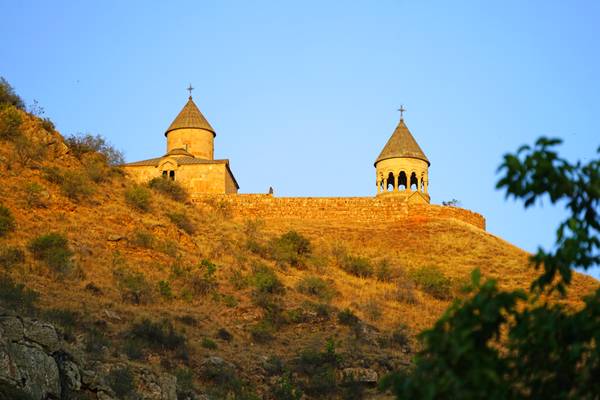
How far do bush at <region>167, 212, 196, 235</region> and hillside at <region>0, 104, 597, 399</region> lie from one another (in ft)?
0.18

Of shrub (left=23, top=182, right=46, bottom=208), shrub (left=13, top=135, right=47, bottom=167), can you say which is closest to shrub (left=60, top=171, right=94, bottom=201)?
shrub (left=23, top=182, right=46, bottom=208)

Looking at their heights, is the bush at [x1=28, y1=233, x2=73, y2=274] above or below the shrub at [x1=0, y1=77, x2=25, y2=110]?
below

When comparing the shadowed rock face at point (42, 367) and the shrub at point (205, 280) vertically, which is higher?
the shrub at point (205, 280)

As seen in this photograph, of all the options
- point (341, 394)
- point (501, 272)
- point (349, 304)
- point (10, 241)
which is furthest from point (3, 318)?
point (501, 272)

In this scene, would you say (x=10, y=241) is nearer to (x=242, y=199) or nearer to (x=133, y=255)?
(x=133, y=255)

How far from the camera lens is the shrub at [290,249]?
96.8ft

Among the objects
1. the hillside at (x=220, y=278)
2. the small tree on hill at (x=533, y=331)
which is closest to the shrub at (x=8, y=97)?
the hillside at (x=220, y=278)

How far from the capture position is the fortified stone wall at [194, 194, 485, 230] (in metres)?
36.7

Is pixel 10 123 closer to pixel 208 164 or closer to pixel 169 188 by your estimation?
pixel 169 188

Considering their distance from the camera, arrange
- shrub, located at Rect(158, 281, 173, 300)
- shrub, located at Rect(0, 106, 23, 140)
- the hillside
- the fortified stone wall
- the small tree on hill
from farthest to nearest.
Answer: the fortified stone wall, shrub, located at Rect(0, 106, 23, 140), shrub, located at Rect(158, 281, 173, 300), the hillside, the small tree on hill

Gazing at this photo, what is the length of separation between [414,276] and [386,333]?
7.57 m

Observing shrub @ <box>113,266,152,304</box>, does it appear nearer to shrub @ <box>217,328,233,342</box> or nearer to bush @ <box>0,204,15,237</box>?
shrub @ <box>217,328,233,342</box>

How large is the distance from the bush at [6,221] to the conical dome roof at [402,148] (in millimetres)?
21755

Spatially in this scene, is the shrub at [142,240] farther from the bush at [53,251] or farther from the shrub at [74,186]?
the bush at [53,251]
